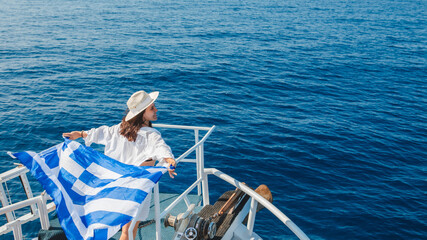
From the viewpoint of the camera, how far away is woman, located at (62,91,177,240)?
18.3 feet

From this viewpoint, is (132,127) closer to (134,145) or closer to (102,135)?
(134,145)

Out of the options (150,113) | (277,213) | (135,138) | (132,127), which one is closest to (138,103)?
(150,113)

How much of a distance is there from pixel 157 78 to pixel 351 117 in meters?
14.8

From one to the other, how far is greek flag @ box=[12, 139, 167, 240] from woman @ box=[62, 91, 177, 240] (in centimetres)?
27

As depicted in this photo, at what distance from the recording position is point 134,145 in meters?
5.73

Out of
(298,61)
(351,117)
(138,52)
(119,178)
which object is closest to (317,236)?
(119,178)

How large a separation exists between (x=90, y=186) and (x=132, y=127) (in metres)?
1.08

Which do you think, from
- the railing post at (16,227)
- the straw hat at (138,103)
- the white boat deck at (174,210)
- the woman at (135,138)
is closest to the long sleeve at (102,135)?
the woman at (135,138)

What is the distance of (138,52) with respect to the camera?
1443 inches

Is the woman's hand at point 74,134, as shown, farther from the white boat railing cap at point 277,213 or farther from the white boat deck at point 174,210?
the white boat railing cap at point 277,213

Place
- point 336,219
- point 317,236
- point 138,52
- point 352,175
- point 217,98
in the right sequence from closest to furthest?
point 317,236 < point 336,219 < point 352,175 < point 217,98 < point 138,52

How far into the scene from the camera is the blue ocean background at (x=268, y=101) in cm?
1512

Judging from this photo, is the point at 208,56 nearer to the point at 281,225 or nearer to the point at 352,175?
the point at 352,175

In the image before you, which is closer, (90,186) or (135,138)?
(90,186)
